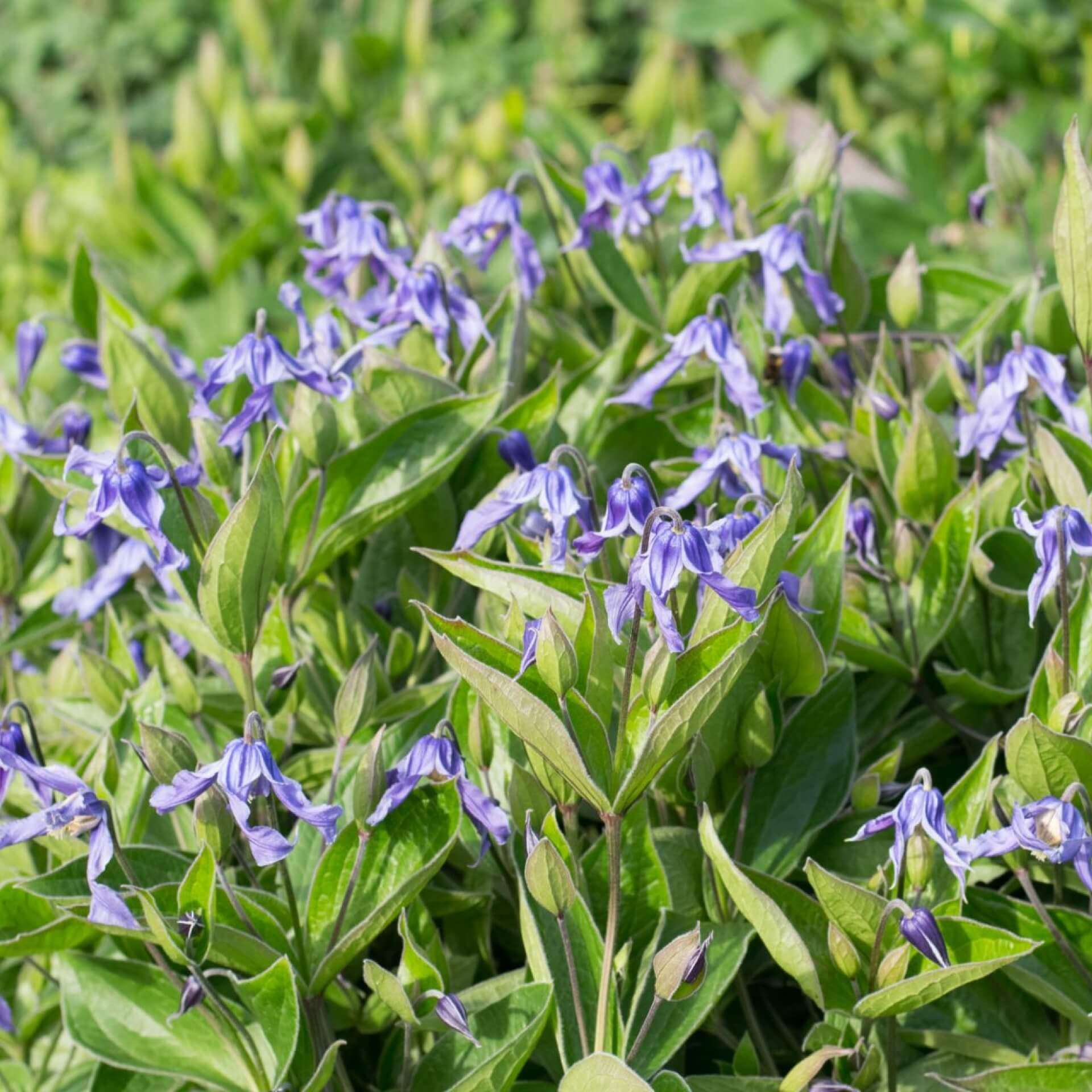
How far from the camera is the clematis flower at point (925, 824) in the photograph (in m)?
1.17

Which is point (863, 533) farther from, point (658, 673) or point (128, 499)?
point (128, 499)

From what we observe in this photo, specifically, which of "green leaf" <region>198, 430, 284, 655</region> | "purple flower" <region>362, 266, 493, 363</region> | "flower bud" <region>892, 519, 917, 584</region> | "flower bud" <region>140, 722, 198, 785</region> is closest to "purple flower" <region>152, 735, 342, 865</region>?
"flower bud" <region>140, 722, 198, 785</region>

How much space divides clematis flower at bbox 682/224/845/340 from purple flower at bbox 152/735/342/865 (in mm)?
847

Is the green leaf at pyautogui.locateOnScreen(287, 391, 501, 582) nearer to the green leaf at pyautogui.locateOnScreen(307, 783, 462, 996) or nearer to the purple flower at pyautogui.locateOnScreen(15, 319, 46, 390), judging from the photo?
the green leaf at pyautogui.locateOnScreen(307, 783, 462, 996)

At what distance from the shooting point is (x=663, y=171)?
5.78 feet

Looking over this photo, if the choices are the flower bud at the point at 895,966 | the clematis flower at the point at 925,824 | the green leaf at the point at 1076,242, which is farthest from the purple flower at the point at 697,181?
the flower bud at the point at 895,966

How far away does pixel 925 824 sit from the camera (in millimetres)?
1171

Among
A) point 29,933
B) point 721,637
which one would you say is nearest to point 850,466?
point 721,637

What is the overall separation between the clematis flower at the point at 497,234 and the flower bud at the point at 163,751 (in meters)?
0.81

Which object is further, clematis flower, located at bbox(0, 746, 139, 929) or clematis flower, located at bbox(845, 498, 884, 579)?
clematis flower, located at bbox(845, 498, 884, 579)

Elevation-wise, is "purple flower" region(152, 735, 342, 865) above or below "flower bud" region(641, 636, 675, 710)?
below

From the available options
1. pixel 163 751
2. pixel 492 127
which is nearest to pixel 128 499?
pixel 163 751

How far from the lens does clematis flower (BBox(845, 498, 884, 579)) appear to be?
1521 millimetres

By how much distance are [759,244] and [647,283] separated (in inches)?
12.2
